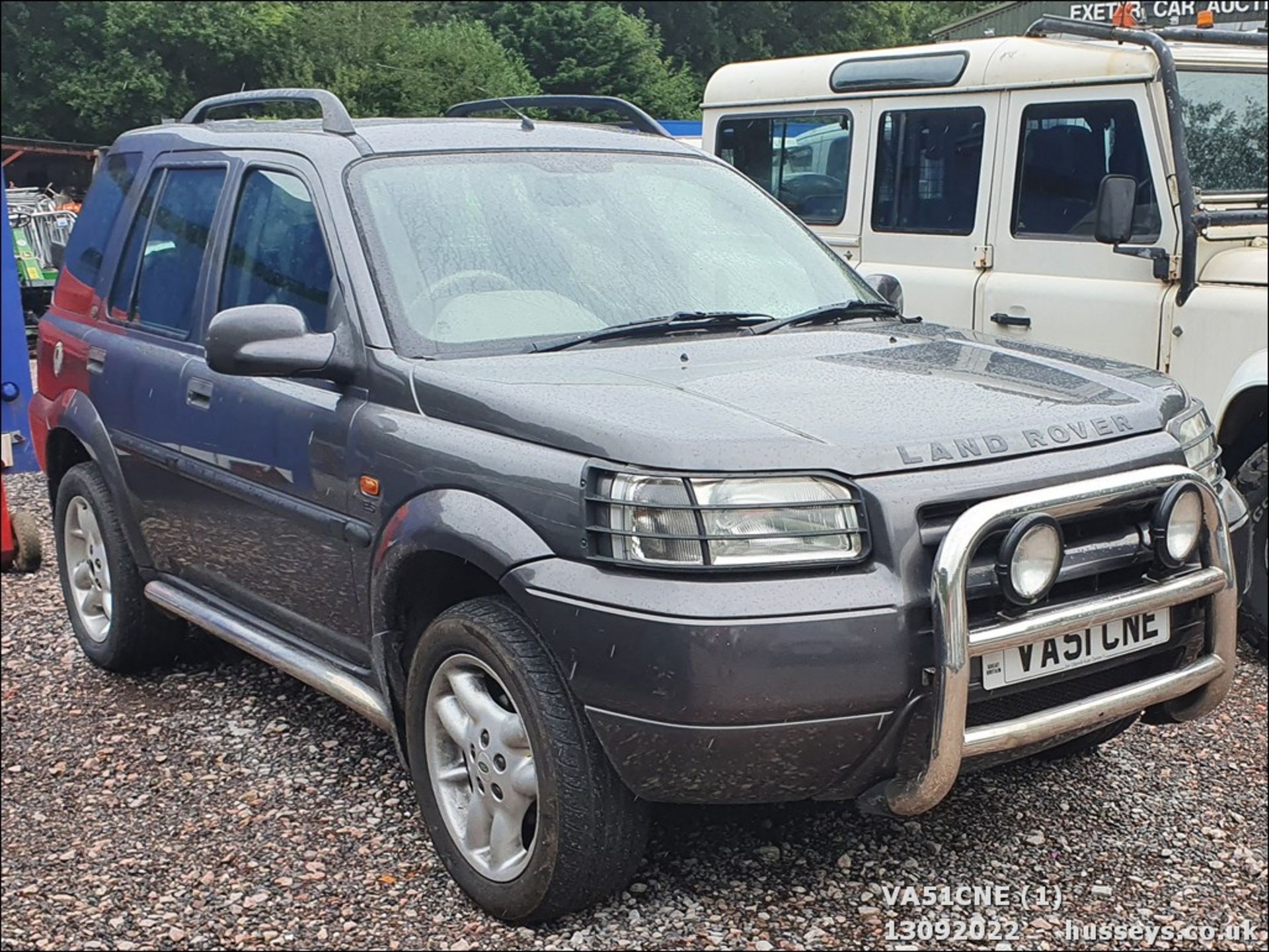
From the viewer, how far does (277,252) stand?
4152 mm

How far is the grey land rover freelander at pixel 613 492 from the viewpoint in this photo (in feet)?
9.55

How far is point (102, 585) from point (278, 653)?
57.1 inches

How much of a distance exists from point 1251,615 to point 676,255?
2.66 m

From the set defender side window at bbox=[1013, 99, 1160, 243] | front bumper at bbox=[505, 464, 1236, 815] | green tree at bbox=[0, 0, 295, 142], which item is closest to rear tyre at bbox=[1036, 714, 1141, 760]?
front bumper at bbox=[505, 464, 1236, 815]

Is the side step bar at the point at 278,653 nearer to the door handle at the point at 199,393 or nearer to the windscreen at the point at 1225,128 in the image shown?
the door handle at the point at 199,393

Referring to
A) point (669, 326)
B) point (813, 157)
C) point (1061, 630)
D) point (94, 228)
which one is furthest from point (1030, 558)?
point (813, 157)

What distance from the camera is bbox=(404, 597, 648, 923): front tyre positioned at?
3.09 metres

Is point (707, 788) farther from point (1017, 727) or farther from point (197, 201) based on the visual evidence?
point (197, 201)

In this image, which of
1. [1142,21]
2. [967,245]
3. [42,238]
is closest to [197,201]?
[967,245]

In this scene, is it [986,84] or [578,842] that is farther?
[986,84]

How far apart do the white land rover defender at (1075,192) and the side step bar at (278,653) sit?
2.14m

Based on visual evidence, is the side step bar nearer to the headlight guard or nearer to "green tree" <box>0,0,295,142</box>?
the headlight guard

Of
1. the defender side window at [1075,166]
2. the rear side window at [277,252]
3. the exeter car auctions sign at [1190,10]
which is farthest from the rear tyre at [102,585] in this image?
the exeter car auctions sign at [1190,10]

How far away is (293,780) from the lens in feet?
13.9
